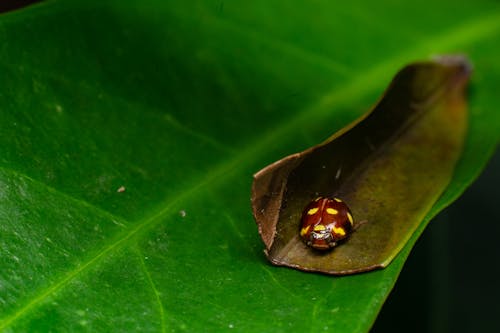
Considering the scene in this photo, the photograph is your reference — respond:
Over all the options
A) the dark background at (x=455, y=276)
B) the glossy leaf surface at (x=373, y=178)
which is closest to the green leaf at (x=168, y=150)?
the glossy leaf surface at (x=373, y=178)

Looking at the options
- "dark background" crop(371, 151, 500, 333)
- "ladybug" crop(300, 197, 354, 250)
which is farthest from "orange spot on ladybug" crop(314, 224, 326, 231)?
"dark background" crop(371, 151, 500, 333)

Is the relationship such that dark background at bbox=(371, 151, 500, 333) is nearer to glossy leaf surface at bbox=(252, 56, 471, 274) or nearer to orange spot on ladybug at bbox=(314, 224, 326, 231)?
glossy leaf surface at bbox=(252, 56, 471, 274)

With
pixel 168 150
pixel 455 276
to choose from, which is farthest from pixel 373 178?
pixel 455 276

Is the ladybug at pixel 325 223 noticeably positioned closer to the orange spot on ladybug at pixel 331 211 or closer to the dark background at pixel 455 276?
the orange spot on ladybug at pixel 331 211

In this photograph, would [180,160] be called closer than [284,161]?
No

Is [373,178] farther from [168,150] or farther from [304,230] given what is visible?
[168,150]

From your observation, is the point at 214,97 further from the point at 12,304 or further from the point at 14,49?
the point at 12,304

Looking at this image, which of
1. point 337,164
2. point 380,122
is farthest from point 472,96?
point 337,164
